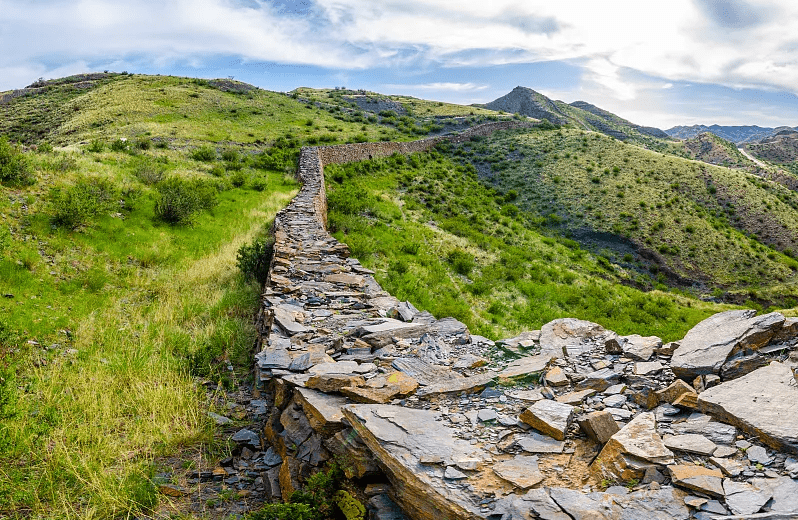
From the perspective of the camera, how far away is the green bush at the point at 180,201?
15.6 metres

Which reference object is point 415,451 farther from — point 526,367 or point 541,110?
point 541,110

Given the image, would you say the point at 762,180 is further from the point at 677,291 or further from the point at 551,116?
the point at 551,116

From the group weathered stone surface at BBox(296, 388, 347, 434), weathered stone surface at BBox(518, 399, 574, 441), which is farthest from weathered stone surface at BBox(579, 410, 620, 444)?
weathered stone surface at BBox(296, 388, 347, 434)

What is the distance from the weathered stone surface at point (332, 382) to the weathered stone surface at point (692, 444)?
292 centimetres

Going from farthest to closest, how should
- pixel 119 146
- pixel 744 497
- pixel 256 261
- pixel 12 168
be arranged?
pixel 119 146 < pixel 12 168 < pixel 256 261 < pixel 744 497

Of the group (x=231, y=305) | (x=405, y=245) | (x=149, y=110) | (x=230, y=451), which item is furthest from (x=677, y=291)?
(x=149, y=110)

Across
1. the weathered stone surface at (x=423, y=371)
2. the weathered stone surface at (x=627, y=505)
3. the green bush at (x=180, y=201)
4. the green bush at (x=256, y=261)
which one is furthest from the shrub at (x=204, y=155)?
the weathered stone surface at (x=627, y=505)

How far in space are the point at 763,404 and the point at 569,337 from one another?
2706 millimetres

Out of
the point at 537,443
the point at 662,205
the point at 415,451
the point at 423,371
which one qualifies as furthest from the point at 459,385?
the point at 662,205

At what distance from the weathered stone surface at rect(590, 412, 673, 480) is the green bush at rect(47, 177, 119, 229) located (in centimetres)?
1424

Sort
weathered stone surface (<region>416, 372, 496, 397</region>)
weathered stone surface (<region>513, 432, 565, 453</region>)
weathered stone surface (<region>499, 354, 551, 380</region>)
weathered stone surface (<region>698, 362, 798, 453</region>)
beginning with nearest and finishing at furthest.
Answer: weathered stone surface (<region>698, 362, 798, 453</region>) < weathered stone surface (<region>513, 432, 565, 453</region>) < weathered stone surface (<region>416, 372, 496, 397</region>) < weathered stone surface (<region>499, 354, 551, 380</region>)

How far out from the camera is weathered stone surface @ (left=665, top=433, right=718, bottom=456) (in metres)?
3.11

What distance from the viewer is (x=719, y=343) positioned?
14.6 feet

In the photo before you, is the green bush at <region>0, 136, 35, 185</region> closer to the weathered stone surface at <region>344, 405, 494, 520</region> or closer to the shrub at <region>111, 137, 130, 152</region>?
the shrub at <region>111, 137, 130, 152</region>
